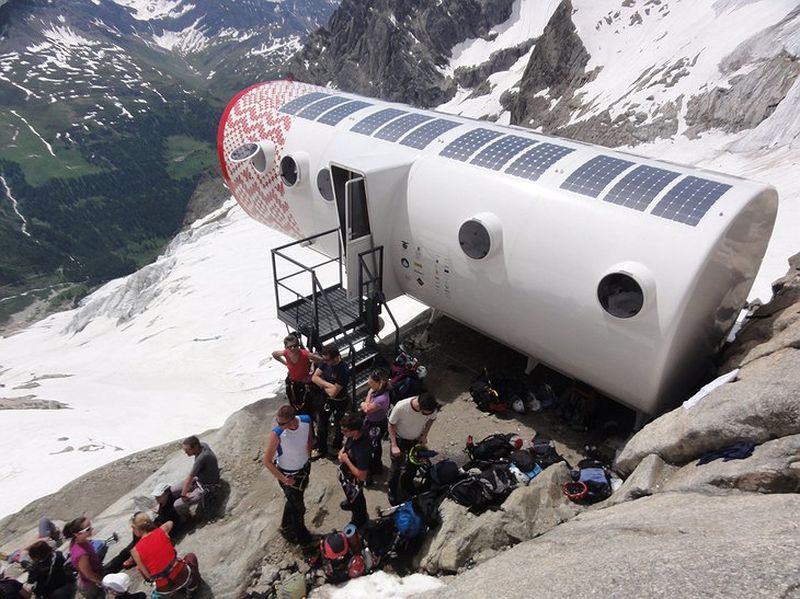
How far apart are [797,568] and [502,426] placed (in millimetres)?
8152

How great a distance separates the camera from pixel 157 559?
25.9 feet

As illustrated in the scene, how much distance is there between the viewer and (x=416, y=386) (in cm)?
1225

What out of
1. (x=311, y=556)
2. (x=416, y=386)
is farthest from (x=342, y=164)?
(x=311, y=556)

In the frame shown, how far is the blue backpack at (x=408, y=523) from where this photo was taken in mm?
8797

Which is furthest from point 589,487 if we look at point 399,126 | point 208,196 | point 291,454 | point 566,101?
point 208,196

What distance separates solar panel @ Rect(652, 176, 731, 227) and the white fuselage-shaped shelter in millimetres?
31

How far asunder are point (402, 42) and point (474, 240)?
11034 cm

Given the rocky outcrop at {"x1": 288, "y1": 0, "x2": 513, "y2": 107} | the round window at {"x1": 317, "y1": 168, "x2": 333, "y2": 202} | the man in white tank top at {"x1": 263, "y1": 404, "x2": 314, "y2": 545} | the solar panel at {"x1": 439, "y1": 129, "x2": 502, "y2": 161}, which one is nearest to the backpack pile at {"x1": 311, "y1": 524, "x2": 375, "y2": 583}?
the man in white tank top at {"x1": 263, "y1": 404, "x2": 314, "y2": 545}

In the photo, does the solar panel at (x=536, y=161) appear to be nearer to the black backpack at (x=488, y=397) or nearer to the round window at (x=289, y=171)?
the black backpack at (x=488, y=397)

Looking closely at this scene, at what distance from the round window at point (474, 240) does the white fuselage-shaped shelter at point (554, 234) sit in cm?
3

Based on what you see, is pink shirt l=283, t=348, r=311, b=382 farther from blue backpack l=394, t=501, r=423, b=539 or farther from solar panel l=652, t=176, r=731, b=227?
solar panel l=652, t=176, r=731, b=227

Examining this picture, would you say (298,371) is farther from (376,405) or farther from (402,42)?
(402,42)

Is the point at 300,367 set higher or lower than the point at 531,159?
lower

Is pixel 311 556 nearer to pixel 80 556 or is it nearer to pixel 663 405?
pixel 80 556
